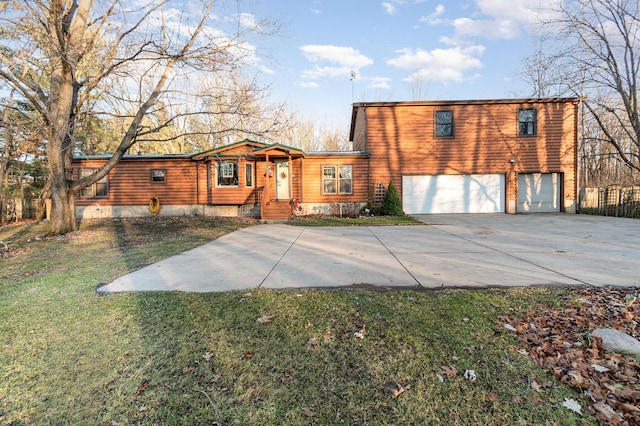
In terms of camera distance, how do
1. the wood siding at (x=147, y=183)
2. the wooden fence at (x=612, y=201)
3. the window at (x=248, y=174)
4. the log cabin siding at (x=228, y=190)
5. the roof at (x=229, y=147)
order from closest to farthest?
the wooden fence at (x=612, y=201), the roof at (x=229, y=147), the log cabin siding at (x=228, y=190), the window at (x=248, y=174), the wood siding at (x=147, y=183)

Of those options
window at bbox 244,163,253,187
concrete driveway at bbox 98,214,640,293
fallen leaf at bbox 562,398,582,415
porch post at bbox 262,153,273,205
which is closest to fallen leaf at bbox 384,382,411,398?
fallen leaf at bbox 562,398,582,415

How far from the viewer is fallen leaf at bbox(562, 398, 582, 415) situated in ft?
6.26

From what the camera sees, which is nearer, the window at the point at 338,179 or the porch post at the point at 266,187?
the porch post at the point at 266,187

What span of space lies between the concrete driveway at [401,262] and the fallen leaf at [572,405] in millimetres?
2096

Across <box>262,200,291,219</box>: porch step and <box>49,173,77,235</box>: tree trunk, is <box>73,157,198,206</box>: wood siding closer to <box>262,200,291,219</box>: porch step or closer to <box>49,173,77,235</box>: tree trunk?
<box>262,200,291,219</box>: porch step

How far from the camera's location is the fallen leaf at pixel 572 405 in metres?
1.91

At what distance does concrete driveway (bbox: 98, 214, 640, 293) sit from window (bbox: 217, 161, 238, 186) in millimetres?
6844

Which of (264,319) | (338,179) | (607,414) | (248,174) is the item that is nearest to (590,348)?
(607,414)

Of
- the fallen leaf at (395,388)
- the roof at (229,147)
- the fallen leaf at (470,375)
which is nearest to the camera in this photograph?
the fallen leaf at (395,388)

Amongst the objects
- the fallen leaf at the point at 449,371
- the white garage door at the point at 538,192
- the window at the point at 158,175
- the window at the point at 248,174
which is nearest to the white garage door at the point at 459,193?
the white garage door at the point at 538,192

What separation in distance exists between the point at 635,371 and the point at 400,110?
1508cm

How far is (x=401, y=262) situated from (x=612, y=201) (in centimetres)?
1490

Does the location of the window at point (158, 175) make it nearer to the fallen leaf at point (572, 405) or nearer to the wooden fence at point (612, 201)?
the fallen leaf at point (572, 405)

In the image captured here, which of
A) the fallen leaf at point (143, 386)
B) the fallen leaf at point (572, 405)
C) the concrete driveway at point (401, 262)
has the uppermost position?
the concrete driveway at point (401, 262)
